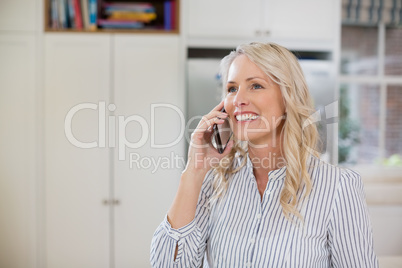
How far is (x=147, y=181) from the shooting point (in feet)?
9.45

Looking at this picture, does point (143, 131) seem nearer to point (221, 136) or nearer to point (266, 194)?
point (221, 136)

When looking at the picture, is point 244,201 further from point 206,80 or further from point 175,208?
point 206,80

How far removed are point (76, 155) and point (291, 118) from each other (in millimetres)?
1884

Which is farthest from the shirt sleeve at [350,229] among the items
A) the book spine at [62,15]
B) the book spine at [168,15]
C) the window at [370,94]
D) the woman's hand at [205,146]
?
the window at [370,94]

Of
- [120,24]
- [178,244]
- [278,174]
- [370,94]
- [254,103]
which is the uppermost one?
[120,24]

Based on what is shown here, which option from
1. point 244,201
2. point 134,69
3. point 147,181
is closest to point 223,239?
point 244,201

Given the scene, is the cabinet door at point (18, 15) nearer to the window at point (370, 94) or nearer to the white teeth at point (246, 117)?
the white teeth at point (246, 117)

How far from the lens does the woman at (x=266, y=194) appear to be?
125cm

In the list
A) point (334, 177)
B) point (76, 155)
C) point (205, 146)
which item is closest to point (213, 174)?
point (205, 146)

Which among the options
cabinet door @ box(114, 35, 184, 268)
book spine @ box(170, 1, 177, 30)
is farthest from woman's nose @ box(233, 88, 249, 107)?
book spine @ box(170, 1, 177, 30)

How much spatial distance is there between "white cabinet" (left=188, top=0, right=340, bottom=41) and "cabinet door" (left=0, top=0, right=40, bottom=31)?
1064 mm

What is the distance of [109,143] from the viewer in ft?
9.32

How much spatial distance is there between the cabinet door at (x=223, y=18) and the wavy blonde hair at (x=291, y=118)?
150 centimetres

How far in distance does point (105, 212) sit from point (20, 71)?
112 cm
